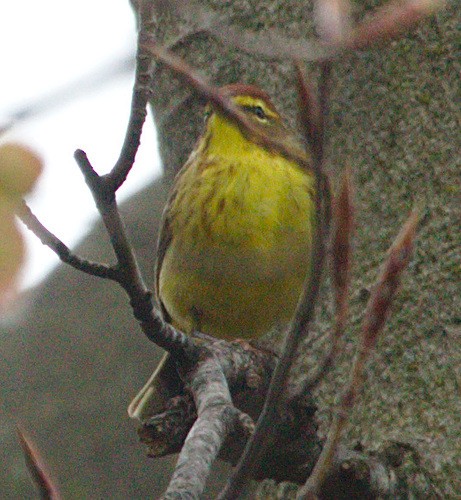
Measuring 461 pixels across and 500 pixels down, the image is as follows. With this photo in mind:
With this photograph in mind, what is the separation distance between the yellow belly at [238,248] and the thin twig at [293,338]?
1628 mm

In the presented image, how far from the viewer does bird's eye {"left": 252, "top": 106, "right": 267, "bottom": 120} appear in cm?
279

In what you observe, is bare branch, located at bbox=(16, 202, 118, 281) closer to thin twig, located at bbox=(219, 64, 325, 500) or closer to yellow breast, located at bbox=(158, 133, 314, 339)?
thin twig, located at bbox=(219, 64, 325, 500)

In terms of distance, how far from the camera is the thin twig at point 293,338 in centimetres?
97

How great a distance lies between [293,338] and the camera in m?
1.06

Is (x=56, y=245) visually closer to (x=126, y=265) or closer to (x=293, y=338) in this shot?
(x=126, y=265)

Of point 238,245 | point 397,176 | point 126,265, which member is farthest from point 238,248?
point 126,265

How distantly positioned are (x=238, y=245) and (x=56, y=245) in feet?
4.78

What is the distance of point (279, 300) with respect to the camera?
2832 mm

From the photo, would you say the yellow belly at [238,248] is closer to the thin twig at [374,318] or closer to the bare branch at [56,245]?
the bare branch at [56,245]

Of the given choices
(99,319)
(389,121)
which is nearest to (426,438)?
(389,121)

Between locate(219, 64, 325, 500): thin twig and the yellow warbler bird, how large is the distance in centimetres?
151

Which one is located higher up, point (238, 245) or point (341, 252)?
point (341, 252)

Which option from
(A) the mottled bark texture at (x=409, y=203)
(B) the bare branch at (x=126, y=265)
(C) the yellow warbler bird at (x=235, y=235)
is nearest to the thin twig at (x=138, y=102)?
(B) the bare branch at (x=126, y=265)

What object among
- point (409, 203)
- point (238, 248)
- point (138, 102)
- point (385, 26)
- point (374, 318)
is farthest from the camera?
point (238, 248)
